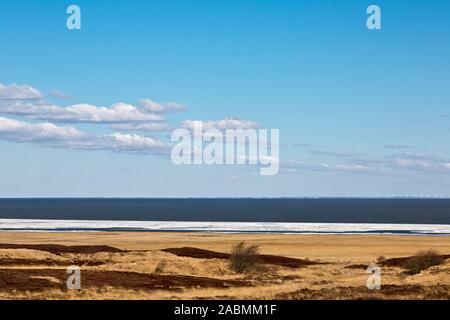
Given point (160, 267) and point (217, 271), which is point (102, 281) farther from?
point (217, 271)

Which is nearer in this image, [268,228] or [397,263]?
[397,263]

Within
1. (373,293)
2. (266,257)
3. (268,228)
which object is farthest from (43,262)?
(268,228)

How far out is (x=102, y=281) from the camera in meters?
43.5

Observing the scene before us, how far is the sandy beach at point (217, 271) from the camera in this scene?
132ft

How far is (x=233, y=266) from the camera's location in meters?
57.7

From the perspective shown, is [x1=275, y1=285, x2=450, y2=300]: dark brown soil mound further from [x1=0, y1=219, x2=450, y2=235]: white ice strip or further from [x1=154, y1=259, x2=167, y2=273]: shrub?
[x1=0, y1=219, x2=450, y2=235]: white ice strip

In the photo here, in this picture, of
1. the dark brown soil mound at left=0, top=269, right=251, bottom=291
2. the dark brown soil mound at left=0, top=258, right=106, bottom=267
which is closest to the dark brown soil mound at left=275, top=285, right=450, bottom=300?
the dark brown soil mound at left=0, top=269, right=251, bottom=291

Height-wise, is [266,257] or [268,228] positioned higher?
[268,228]

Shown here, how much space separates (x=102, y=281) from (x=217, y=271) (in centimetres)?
1464

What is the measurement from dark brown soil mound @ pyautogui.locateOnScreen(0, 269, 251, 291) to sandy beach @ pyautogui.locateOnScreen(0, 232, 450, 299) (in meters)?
0.06

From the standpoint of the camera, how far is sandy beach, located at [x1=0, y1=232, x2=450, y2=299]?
4031 centimetres
